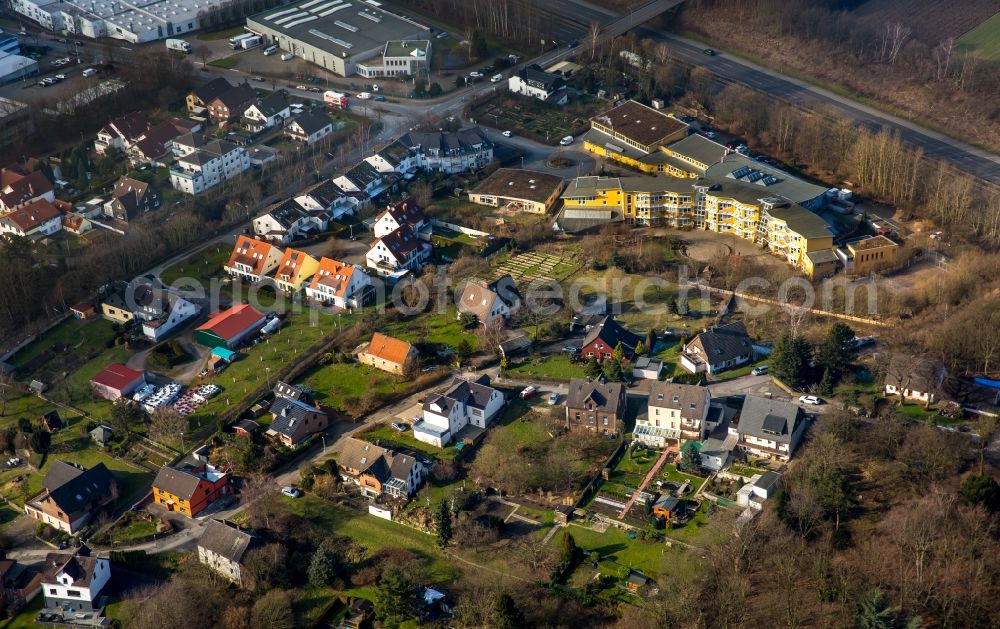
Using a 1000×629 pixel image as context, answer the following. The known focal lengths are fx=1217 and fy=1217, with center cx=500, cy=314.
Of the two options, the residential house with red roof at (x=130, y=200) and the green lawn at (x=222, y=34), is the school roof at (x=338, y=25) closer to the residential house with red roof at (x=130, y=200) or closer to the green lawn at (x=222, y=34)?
the green lawn at (x=222, y=34)

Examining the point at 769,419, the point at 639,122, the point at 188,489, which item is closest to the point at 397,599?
the point at 188,489

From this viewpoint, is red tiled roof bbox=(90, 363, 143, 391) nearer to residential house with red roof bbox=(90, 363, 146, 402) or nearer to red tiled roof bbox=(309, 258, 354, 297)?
residential house with red roof bbox=(90, 363, 146, 402)

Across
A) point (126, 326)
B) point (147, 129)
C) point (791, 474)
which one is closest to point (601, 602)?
point (791, 474)

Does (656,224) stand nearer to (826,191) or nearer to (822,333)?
(826,191)

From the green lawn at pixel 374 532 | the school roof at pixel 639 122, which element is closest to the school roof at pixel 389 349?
the green lawn at pixel 374 532

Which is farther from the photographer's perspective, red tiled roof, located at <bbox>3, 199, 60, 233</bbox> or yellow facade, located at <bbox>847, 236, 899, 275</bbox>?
red tiled roof, located at <bbox>3, 199, 60, 233</bbox>

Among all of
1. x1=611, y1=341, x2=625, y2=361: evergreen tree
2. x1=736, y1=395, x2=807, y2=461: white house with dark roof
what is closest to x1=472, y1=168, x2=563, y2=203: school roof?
x1=611, y1=341, x2=625, y2=361: evergreen tree
